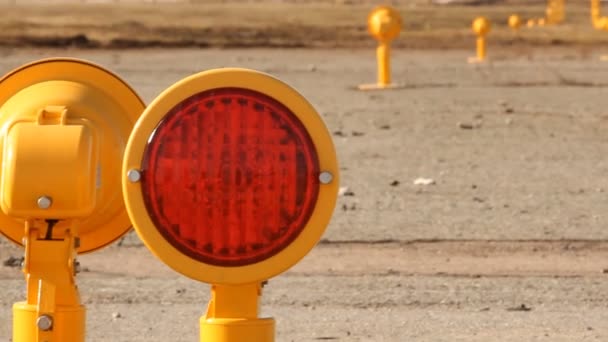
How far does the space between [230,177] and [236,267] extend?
0.65 feet

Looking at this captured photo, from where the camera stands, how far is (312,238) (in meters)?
3.60

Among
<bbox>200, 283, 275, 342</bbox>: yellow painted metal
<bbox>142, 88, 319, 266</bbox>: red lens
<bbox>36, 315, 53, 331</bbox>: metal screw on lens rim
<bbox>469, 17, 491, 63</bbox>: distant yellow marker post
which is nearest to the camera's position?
<bbox>142, 88, 319, 266</bbox>: red lens

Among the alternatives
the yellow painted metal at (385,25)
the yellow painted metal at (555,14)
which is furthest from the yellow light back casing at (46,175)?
the yellow painted metal at (555,14)

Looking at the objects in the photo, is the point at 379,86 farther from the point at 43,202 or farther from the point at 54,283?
the point at 43,202

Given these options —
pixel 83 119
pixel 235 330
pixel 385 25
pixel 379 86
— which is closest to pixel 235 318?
pixel 235 330

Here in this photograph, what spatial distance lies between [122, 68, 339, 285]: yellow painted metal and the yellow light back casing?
245 mm

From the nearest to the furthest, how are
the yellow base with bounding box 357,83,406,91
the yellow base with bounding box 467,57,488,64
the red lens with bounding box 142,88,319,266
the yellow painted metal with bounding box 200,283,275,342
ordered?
the red lens with bounding box 142,88,319,266 < the yellow painted metal with bounding box 200,283,275,342 < the yellow base with bounding box 357,83,406,91 < the yellow base with bounding box 467,57,488,64

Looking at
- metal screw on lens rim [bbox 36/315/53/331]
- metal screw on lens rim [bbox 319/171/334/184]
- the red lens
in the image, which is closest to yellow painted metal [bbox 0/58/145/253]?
metal screw on lens rim [bbox 36/315/53/331]

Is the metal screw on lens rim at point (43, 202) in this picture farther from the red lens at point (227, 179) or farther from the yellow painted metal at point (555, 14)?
the yellow painted metal at point (555, 14)

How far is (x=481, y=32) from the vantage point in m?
28.6

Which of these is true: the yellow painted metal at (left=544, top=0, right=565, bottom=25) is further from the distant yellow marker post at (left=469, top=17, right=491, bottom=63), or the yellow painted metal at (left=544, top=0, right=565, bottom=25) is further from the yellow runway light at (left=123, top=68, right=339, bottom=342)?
the yellow runway light at (left=123, top=68, right=339, bottom=342)

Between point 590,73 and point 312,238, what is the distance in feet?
77.8

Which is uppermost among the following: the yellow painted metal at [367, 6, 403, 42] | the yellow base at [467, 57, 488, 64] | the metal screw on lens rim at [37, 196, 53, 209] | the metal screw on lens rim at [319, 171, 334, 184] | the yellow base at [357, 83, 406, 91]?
the yellow base at [467, 57, 488, 64]

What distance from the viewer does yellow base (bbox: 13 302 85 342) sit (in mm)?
3912
